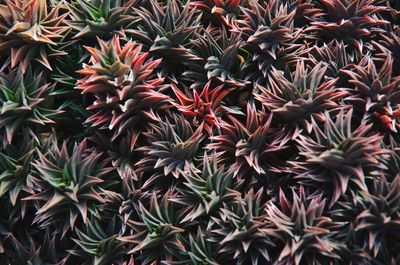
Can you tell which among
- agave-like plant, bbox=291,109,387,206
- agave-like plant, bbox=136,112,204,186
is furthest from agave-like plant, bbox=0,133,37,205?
agave-like plant, bbox=291,109,387,206

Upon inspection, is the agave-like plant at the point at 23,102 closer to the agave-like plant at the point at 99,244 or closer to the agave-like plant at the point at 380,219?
the agave-like plant at the point at 99,244

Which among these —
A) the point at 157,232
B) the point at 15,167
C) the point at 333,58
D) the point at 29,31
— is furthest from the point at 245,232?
the point at 29,31

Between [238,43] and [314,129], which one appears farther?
[238,43]

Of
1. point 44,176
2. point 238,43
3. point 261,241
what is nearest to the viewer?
point 261,241

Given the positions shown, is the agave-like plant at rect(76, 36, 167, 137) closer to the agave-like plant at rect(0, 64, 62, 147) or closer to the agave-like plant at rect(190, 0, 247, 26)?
the agave-like plant at rect(0, 64, 62, 147)

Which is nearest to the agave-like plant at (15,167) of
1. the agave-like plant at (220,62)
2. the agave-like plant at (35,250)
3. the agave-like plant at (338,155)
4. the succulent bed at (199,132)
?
the succulent bed at (199,132)

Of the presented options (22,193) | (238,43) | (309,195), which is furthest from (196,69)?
(22,193)

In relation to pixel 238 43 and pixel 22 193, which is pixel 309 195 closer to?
pixel 238 43
